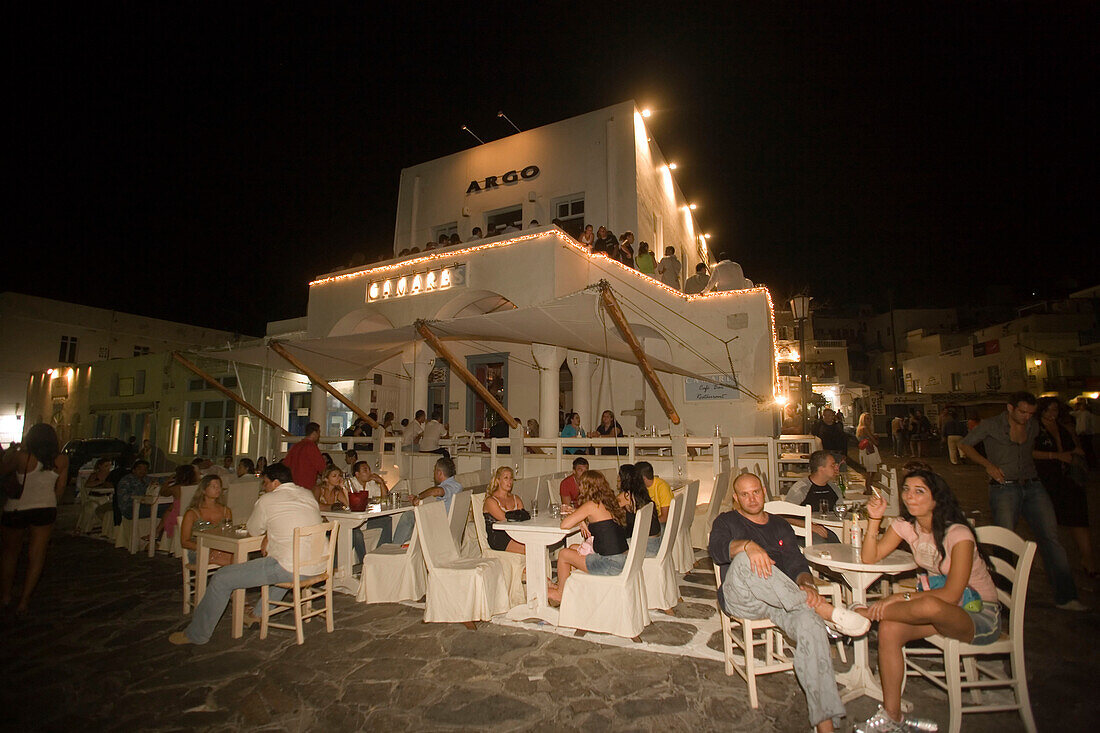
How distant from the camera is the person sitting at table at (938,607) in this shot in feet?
8.42

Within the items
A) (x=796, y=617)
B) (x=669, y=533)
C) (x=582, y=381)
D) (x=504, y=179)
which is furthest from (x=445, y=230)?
(x=796, y=617)

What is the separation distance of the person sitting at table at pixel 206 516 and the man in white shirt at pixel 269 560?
846 millimetres

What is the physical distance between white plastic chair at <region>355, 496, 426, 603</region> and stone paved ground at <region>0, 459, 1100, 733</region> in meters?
0.29

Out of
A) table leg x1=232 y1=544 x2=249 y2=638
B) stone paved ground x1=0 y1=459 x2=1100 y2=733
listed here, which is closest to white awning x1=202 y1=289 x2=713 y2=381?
stone paved ground x1=0 y1=459 x2=1100 y2=733

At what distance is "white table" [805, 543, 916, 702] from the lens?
3.00 meters

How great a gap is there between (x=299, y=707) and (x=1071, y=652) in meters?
4.99

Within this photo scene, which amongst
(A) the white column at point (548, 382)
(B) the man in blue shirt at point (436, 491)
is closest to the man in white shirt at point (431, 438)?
(A) the white column at point (548, 382)

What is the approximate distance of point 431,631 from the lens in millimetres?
4152

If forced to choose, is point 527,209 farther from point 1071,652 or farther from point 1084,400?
point 1084,400

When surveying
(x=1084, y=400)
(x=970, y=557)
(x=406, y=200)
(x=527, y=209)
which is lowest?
(x=970, y=557)

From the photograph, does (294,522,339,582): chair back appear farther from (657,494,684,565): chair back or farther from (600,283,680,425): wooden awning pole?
(600,283,680,425): wooden awning pole

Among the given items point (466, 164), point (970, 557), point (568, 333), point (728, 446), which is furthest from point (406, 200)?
point (970, 557)

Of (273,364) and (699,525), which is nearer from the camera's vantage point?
(699,525)

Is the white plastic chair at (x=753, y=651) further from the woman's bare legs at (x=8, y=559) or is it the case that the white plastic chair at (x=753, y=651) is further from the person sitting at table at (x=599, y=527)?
the woman's bare legs at (x=8, y=559)
